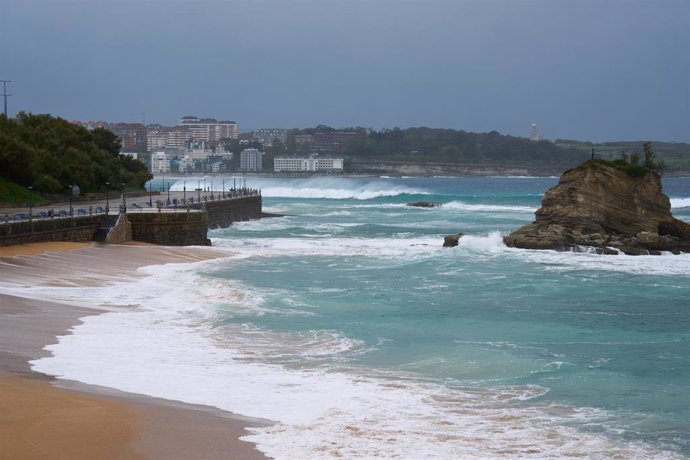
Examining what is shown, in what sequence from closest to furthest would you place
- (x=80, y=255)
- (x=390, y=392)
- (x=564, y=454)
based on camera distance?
(x=564, y=454)
(x=390, y=392)
(x=80, y=255)

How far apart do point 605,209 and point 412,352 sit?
81.7ft

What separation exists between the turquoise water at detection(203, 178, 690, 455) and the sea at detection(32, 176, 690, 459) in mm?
71

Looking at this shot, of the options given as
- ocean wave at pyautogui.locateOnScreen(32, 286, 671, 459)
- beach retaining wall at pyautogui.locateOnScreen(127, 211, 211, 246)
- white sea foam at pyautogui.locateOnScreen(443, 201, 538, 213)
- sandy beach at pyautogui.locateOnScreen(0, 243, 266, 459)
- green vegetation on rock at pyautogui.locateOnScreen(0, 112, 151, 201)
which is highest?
green vegetation on rock at pyautogui.locateOnScreen(0, 112, 151, 201)

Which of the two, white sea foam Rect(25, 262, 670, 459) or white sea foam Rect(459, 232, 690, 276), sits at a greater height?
white sea foam Rect(25, 262, 670, 459)

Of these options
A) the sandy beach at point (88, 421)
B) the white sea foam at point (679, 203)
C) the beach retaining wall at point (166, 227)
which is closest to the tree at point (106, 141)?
the beach retaining wall at point (166, 227)

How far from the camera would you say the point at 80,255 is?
108ft

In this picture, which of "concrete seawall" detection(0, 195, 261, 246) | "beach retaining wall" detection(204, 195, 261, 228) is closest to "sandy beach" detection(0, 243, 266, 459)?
"concrete seawall" detection(0, 195, 261, 246)

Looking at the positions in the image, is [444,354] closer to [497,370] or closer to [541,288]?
[497,370]

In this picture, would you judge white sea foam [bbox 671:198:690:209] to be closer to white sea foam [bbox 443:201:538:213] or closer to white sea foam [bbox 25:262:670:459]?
white sea foam [bbox 443:201:538:213]

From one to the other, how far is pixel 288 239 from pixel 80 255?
17130 mm

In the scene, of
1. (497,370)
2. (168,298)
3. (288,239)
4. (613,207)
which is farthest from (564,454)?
(288,239)

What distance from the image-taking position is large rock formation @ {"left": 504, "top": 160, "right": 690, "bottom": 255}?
4122 centimetres

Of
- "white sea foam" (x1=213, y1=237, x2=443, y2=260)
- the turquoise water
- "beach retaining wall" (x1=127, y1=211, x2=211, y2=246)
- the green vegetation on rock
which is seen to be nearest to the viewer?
the turquoise water

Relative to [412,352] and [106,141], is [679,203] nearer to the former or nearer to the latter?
[106,141]
